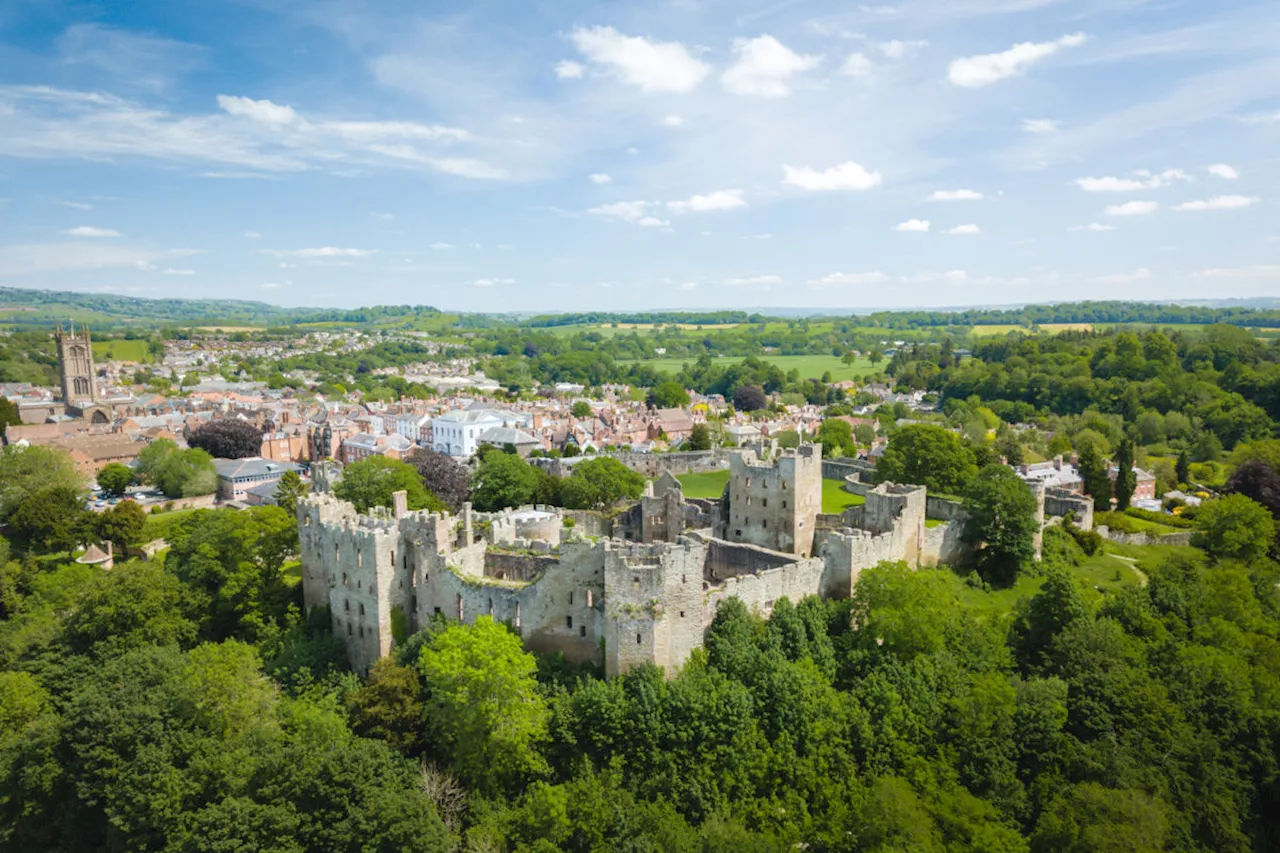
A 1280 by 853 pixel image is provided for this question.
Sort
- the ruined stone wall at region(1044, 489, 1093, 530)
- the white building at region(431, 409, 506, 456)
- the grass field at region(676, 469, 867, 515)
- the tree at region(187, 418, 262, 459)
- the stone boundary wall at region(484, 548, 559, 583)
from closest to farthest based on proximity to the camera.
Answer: the stone boundary wall at region(484, 548, 559, 583)
the ruined stone wall at region(1044, 489, 1093, 530)
the grass field at region(676, 469, 867, 515)
the tree at region(187, 418, 262, 459)
the white building at region(431, 409, 506, 456)

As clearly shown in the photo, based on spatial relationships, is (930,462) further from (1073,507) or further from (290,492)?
(290,492)

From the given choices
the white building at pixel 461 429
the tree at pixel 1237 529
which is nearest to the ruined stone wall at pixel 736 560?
the tree at pixel 1237 529

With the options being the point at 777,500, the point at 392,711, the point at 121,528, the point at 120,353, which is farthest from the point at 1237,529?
the point at 120,353

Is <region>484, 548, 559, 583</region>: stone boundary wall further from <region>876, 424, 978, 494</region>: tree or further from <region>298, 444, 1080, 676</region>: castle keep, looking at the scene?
<region>876, 424, 978, 494</region>: tree

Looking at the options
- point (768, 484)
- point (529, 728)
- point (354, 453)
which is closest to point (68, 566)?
point (529, 728)

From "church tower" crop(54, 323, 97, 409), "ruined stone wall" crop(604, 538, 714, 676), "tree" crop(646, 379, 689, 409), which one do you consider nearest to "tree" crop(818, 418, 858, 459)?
"tree" crop(646, 379, 689, 409)

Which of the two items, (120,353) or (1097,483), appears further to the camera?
(120,353)
